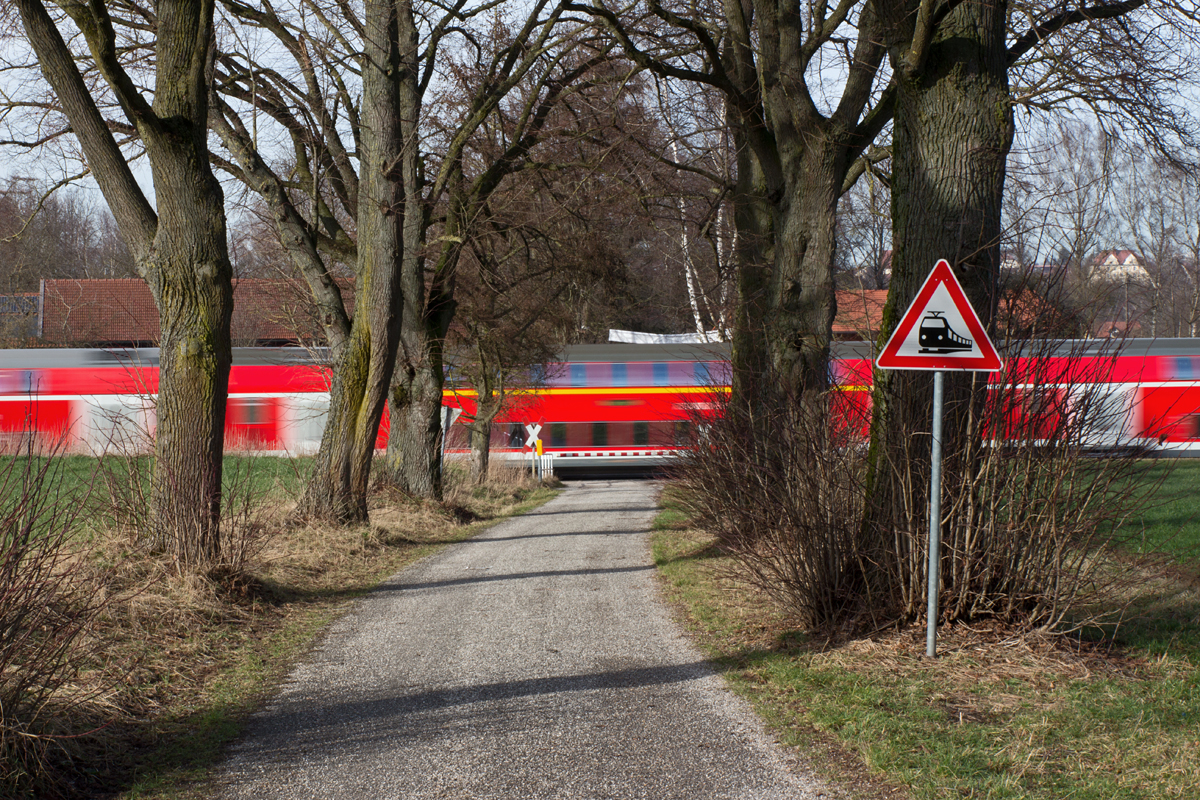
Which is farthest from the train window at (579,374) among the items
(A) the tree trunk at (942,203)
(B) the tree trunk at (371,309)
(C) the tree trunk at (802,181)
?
(A) the tree trunk at (942,203)

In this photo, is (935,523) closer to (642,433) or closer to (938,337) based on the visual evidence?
(938,337)

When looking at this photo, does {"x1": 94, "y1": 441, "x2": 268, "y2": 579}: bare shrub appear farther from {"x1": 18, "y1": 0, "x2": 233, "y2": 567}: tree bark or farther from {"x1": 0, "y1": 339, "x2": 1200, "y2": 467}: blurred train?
{"x1": 0, "y1": 339, "x2": 1200, "y2": 467}: blurred train

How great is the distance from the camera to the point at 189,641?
21.2 feet

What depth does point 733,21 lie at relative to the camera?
455 inches

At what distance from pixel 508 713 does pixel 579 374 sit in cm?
2522

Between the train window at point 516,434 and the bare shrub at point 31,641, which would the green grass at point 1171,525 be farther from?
the train window at point 516,434

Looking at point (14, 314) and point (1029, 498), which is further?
point (14, 314)

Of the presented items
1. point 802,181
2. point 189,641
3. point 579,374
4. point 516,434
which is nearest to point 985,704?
point 189,641

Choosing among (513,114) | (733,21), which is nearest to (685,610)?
(733,21)

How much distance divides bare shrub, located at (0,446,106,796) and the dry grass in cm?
10

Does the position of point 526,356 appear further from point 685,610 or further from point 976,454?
point 976,454

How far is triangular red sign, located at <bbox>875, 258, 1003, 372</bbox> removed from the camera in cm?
561

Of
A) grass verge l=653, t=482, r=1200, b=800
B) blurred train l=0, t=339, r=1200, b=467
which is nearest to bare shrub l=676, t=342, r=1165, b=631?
grass verge l=653, t=482, r=1200, b=800

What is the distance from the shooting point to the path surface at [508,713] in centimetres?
406
